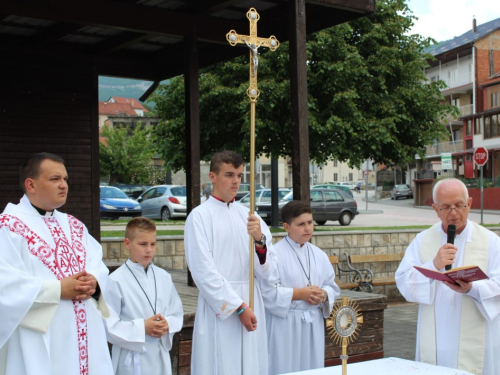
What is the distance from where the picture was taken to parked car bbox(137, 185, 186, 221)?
25.5 meters

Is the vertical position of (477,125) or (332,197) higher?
(477,125)

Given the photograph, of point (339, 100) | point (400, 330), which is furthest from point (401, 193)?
point (400, 330)

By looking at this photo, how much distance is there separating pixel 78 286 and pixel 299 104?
4227mm

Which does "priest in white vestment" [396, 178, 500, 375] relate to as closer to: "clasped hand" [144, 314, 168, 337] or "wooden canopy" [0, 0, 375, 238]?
"clasped hand" [144, 314, 168, 337]

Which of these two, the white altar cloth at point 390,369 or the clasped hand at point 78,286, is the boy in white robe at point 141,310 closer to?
the clasped hand at point 78,286

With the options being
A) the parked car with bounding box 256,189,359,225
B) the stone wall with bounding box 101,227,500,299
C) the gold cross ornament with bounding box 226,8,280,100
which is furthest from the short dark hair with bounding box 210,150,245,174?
the parked car with bounding box 256,189,359,225

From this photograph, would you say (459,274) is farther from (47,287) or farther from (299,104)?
(299,104)

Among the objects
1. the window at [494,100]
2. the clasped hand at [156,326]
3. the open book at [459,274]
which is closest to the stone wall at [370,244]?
the clasped hand at [156,326]

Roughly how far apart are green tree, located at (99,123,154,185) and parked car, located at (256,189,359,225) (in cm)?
2791

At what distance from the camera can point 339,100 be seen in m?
18.5

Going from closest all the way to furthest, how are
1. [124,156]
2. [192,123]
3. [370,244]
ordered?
[192,123], [370,244], [124,156]

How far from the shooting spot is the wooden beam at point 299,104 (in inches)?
294

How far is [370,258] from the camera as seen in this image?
509 inches

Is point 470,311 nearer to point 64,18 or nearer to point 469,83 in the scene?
point 64,18
